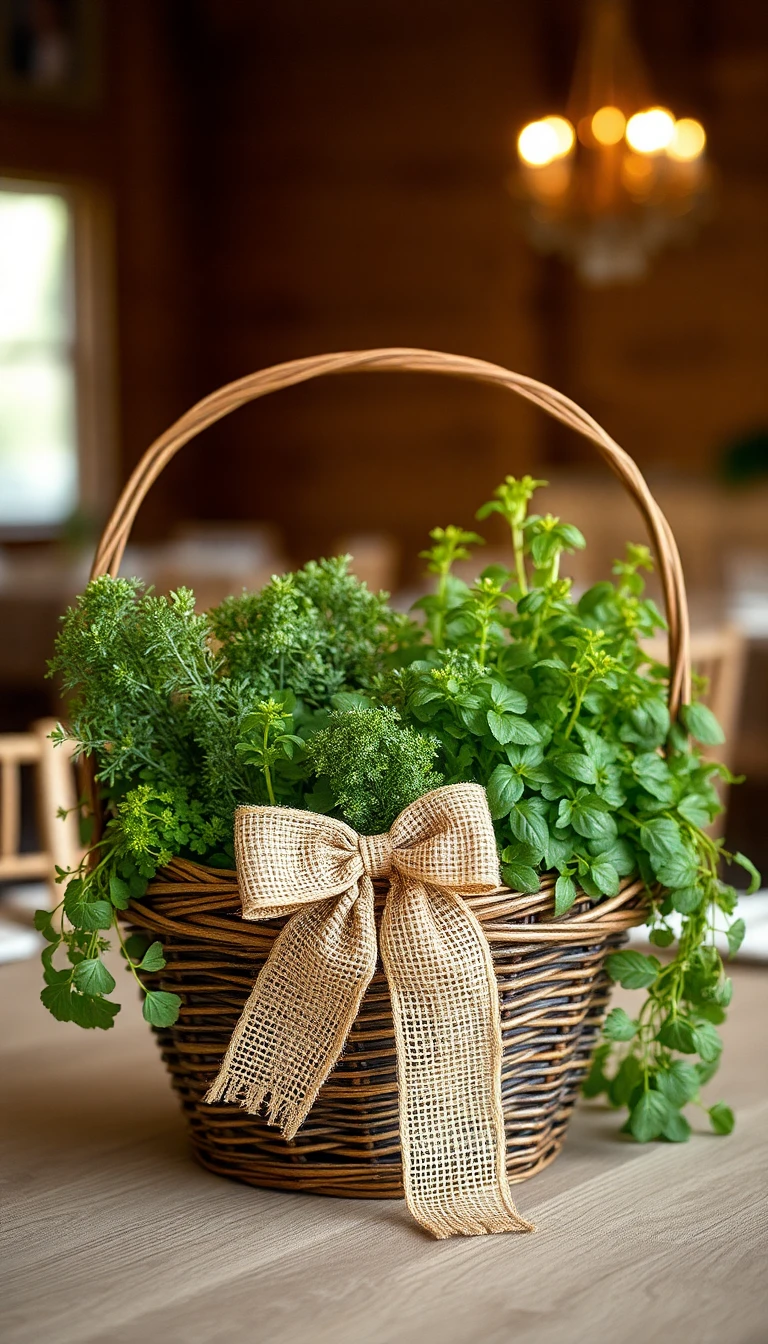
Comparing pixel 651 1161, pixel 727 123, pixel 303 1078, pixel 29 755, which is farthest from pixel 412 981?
pixel 727 123

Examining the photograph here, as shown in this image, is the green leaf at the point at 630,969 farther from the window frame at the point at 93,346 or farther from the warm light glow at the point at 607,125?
the window frame at the point at 93,346

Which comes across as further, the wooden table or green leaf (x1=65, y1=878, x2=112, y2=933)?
green leaf (x1=65, y1=878, x2=112, y2=933)

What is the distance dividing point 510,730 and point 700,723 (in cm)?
15

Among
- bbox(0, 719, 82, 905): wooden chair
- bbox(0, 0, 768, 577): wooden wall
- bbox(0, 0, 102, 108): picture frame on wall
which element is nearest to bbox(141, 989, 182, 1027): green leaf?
bbox(0, 719, 82, 905): wooden chair

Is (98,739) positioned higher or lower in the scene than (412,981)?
higher

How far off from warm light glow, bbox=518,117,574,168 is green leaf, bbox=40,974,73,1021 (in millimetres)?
4210

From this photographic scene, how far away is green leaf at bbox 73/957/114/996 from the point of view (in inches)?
29.9

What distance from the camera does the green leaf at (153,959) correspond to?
758 millimetres

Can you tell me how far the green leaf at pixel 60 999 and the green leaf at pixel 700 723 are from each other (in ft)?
1.19

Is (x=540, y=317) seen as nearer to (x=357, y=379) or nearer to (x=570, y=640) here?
(x=357, y=379)

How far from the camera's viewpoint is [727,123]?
20.2ft

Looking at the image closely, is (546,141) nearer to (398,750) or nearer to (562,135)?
(562,135)

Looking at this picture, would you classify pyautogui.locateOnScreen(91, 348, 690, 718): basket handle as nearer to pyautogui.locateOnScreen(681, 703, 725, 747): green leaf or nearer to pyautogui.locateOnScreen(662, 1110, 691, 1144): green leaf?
pyautogui.locateOnScreen(681, 703, 725, 747): green leaf

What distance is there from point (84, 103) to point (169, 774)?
678 cm
